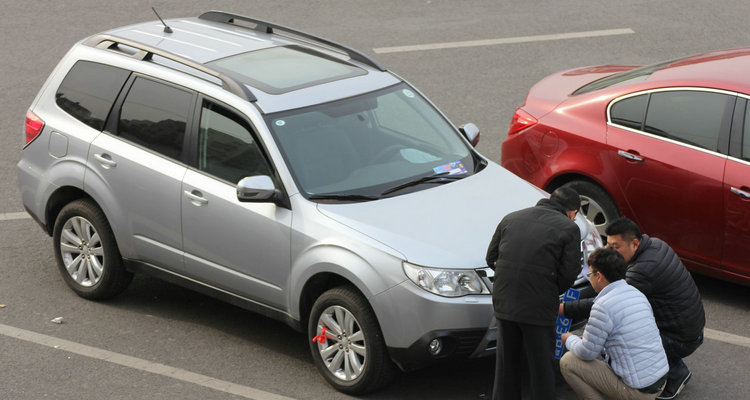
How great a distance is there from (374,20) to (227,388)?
8.65 meters

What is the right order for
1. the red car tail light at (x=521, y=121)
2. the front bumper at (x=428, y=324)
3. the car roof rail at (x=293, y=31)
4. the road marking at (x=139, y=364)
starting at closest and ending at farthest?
the front bumper at (x=428, y=324)
the road marking at (x=139, y=364)
the car roof rail at (x=293, y=31)
the red car tail light at (x=521, y=121)

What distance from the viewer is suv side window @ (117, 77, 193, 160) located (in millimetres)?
7730

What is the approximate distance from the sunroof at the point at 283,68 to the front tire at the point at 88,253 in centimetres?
147

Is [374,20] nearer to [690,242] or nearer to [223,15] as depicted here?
[223,15]

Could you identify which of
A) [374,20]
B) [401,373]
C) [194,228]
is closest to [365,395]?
[401,373]

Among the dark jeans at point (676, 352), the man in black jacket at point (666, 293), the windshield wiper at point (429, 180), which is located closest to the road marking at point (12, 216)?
the windshield wiper at point (429, 180)

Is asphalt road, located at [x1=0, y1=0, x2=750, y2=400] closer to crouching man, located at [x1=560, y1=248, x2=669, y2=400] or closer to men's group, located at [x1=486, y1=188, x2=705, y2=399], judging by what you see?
men's group, located at [x1=486, y1=188, x2=705, y2=399]

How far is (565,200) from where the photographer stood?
6.58m

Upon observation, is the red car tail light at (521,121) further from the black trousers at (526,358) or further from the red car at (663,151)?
the black trousers at (526,358)

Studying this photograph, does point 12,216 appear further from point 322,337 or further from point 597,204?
point 597,204

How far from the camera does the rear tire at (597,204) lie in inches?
345

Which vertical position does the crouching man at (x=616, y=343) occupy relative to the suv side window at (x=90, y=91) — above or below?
below

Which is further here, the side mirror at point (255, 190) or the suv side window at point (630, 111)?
the suv side window at point (630, 111)

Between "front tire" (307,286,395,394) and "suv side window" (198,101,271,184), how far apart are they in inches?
39.9
